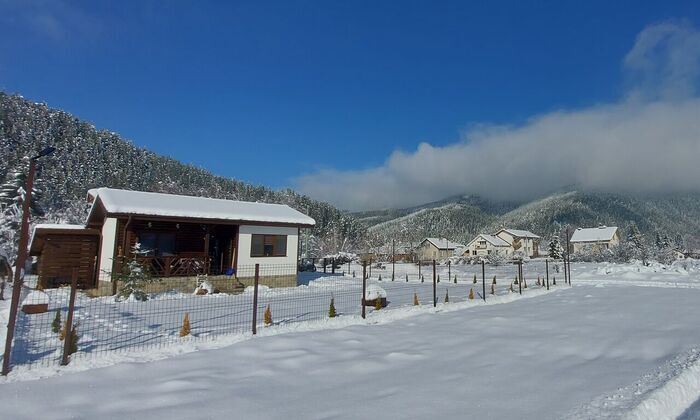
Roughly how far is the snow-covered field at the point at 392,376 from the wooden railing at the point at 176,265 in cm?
1171

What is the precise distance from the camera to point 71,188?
7938cm

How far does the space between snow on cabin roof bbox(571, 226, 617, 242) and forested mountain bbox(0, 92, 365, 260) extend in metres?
50.0

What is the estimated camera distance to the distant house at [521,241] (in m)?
94.2

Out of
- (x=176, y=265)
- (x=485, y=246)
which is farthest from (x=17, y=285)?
(x=485, y=246)

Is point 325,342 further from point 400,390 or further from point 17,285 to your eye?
point 17,285

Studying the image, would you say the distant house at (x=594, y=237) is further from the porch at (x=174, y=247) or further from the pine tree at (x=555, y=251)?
the porch at (x=174, y=247)

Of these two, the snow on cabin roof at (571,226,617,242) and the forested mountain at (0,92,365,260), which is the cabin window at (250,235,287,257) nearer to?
the forested mountain at (0,92,365,260)

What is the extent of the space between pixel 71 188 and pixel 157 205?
7339cm

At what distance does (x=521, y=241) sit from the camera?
9606 centimetres

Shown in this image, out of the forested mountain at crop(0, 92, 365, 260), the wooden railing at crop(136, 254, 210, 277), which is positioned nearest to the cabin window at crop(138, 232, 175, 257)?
the wooden railing at crop(136, 254, 210, 277)

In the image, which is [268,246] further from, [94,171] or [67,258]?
[94,171]

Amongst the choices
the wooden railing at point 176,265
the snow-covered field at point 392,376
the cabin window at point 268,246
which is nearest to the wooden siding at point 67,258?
the wooden railing at point 176,265

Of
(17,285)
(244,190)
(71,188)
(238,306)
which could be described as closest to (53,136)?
(71,188)

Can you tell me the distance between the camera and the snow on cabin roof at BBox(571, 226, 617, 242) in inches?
3519
